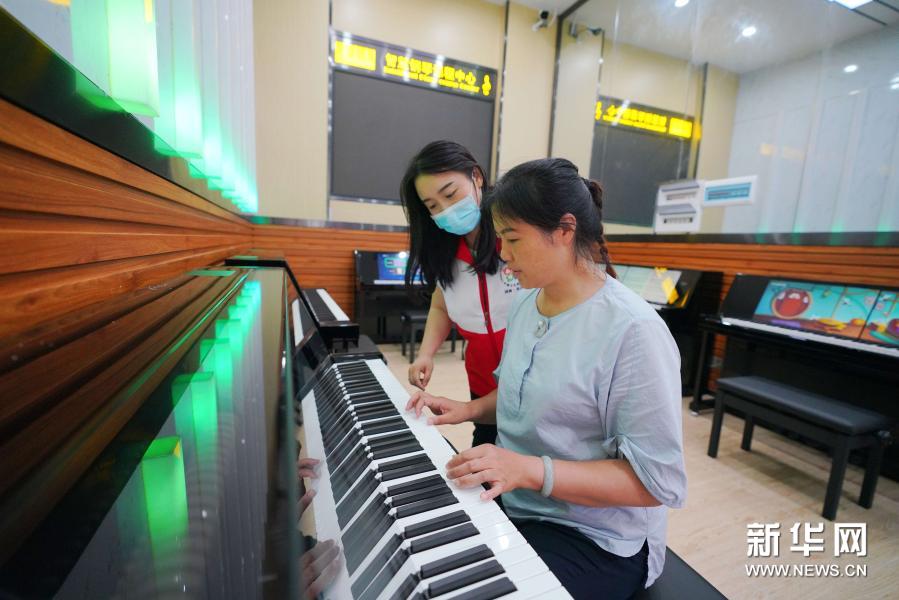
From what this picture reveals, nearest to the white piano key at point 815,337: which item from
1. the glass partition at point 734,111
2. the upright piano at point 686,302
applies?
the upright piano at point 686,302

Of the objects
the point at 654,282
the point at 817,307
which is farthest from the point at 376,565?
the point at 654,282

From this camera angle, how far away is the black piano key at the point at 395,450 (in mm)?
860

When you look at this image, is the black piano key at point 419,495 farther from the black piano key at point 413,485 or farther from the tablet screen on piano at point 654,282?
the tablet screen on piano at point 654,282

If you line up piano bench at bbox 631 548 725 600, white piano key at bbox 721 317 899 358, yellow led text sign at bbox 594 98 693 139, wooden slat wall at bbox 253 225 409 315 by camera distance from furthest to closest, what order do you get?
yellow led text sign at bbox 594 98 693 139, wooden slat wall at bbox 253 225 409 315, white piano key at bbox 721 317 899 358, piano bench at bbox 631 548 725 600

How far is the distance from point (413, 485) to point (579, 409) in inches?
15.8

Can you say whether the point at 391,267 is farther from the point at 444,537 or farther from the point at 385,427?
the point at 444,537

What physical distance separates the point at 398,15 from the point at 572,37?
259 cm

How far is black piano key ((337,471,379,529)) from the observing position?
2.50 feet

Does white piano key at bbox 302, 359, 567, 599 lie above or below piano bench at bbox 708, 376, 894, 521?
above

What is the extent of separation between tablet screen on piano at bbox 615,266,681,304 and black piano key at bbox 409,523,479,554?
11.3 ft

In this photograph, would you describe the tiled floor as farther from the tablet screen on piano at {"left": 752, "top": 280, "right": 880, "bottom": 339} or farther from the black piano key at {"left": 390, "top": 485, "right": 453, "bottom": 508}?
the black piano key at {"left": 390, "top": 485, "right": 453, "bottom": 508}

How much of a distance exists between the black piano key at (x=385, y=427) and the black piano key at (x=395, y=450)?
0.26ft

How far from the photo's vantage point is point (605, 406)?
90 cm

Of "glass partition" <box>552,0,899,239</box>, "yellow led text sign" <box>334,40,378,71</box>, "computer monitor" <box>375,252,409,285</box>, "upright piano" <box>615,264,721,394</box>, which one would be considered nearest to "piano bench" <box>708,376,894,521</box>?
"upright piano" <box>615,264,721,394</box>
